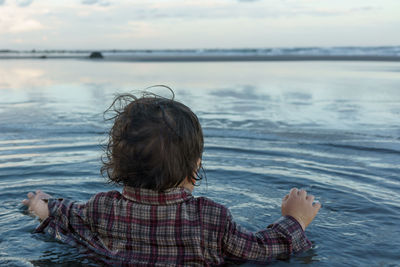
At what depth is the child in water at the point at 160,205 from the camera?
2.21m

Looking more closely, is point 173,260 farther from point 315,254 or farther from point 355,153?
point 355,153

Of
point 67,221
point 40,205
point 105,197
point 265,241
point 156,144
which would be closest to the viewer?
point 156,144

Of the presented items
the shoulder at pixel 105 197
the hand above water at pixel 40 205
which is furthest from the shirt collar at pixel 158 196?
the hand above water at pixel 40 205

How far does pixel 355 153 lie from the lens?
5742 millimetres

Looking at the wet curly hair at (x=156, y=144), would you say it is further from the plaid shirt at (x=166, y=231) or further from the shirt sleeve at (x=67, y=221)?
the shirt sleeve at (x=67, y=221)

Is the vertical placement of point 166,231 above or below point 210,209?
below

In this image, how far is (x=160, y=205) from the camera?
90.4 inches

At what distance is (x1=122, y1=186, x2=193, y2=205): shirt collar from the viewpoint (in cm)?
228

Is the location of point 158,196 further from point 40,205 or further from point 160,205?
point 40,205

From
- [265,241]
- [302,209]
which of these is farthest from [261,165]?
[265,241]

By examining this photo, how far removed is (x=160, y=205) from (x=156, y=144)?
13.7 inches

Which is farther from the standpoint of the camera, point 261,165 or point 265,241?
point 261,165

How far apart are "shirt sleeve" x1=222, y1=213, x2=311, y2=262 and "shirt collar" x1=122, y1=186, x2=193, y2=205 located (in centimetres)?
29

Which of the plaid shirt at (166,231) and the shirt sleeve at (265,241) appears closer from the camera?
the plaid shirt at (166,231)
